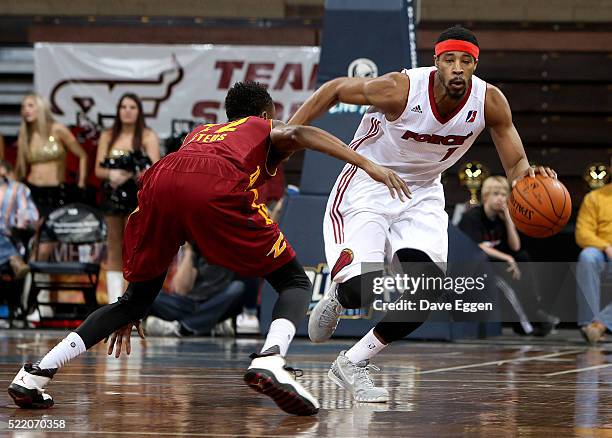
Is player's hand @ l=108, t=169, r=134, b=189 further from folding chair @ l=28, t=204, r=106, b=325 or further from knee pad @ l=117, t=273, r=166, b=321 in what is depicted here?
knee pad @ l=117, t=273, r=166, b=321

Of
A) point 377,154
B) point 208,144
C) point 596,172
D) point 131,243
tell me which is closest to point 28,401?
point 131,243

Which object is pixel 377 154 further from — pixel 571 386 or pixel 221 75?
pixel 221 75

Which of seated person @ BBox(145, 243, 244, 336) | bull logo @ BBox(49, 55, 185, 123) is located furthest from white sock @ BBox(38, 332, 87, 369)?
bull logo @ BBox(49, 55, 185, 123)

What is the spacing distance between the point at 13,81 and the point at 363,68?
20.9ft

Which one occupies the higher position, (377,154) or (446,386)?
(377,154)

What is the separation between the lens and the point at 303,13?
13.5 metres

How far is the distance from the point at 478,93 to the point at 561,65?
832cm

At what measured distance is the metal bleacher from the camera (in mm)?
13547

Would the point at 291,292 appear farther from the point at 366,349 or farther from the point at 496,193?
the point at 496,193

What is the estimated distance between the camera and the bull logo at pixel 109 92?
1233cm

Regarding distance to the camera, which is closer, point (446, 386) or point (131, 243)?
point (131, 243)

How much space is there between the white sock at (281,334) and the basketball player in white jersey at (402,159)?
2.41ft

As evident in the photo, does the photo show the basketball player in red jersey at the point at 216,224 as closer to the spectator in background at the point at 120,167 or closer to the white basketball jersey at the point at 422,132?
the white basketball jersey at the point at 422,132

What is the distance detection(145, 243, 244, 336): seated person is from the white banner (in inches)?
117
